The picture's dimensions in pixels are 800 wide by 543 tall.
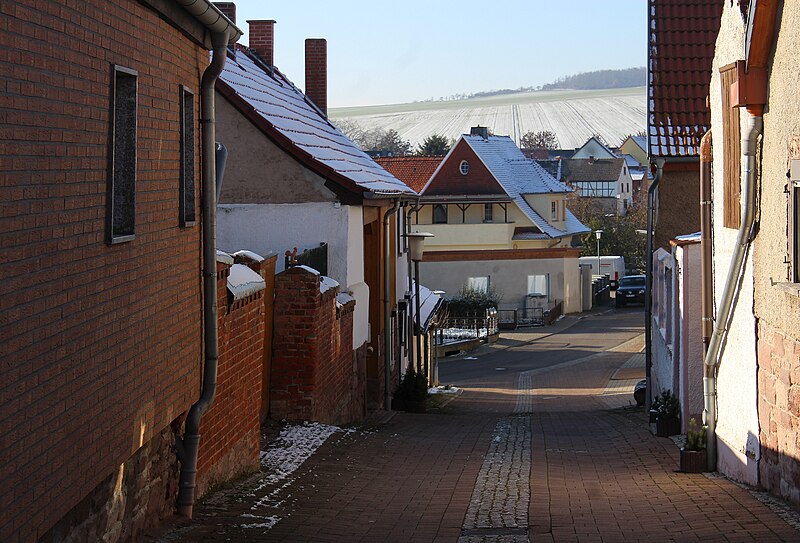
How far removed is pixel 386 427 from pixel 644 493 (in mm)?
7521

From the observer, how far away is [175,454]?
348 inches

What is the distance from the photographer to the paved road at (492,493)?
8.44 meters

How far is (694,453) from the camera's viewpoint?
12.3 m

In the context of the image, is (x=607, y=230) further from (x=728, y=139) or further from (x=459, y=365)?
(x=728, y=139)

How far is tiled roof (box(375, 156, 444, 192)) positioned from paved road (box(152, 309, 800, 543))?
1603 inches

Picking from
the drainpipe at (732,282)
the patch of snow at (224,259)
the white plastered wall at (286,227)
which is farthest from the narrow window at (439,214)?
the patch of snow at (224,259)

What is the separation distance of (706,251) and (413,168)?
49.1m

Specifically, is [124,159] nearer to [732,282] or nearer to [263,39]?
[732,282]

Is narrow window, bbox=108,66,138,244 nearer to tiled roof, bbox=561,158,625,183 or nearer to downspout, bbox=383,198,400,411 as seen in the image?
downspout, bbox=383,198,400,411

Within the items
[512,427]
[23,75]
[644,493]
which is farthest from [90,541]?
[512,427]

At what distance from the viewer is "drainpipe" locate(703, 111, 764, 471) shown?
10164 millimetres

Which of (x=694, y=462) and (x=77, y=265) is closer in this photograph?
(x=77, y=265)

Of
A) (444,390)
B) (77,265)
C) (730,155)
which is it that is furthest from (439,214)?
(77,265)

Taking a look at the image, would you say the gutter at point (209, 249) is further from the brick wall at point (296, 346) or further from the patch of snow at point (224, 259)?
the brick wall at point (296, 346)
